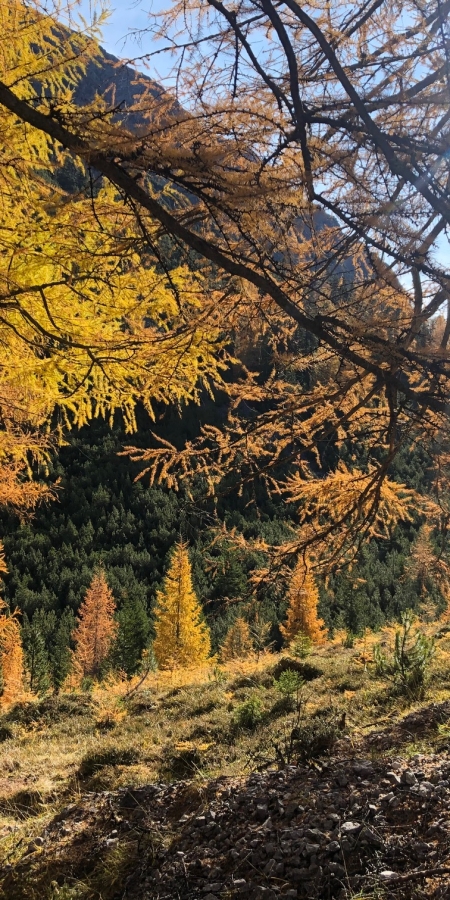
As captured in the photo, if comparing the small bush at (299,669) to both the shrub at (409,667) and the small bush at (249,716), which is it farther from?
the small bush at (249,716)

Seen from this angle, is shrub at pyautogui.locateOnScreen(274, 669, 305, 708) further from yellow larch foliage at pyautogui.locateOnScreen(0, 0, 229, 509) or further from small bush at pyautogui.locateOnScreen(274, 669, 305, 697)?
yellow larch foliage at pyautogui.locateOnScreen(0, 0, 229, 509)

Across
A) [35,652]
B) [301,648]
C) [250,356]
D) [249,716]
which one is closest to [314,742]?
[249,716]

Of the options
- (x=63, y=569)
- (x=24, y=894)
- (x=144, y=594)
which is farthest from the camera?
(x=63, y=569)

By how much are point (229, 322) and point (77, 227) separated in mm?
1125

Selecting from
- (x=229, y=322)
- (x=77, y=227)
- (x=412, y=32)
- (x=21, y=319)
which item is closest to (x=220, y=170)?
(x=77, y=227)

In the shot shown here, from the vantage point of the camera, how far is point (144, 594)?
47969 mm

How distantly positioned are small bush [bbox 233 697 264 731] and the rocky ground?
193cm

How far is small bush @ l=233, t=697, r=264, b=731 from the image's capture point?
5289 millimetres

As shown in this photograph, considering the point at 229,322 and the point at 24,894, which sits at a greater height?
the point at 229,322

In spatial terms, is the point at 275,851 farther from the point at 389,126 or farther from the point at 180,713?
the point at 180,713

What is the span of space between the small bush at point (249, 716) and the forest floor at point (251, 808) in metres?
0.01

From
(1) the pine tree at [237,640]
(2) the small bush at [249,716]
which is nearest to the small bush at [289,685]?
(2) the small bush at [249,716]

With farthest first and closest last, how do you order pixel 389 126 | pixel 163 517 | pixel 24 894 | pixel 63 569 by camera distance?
pixel 163 517, pixel 63 569, pixel 389 126, pixel 24 894

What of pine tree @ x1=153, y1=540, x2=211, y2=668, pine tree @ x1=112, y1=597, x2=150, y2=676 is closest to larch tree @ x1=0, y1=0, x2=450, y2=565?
pine tree @ x1=153, y1=540, x2=211, y2=668
